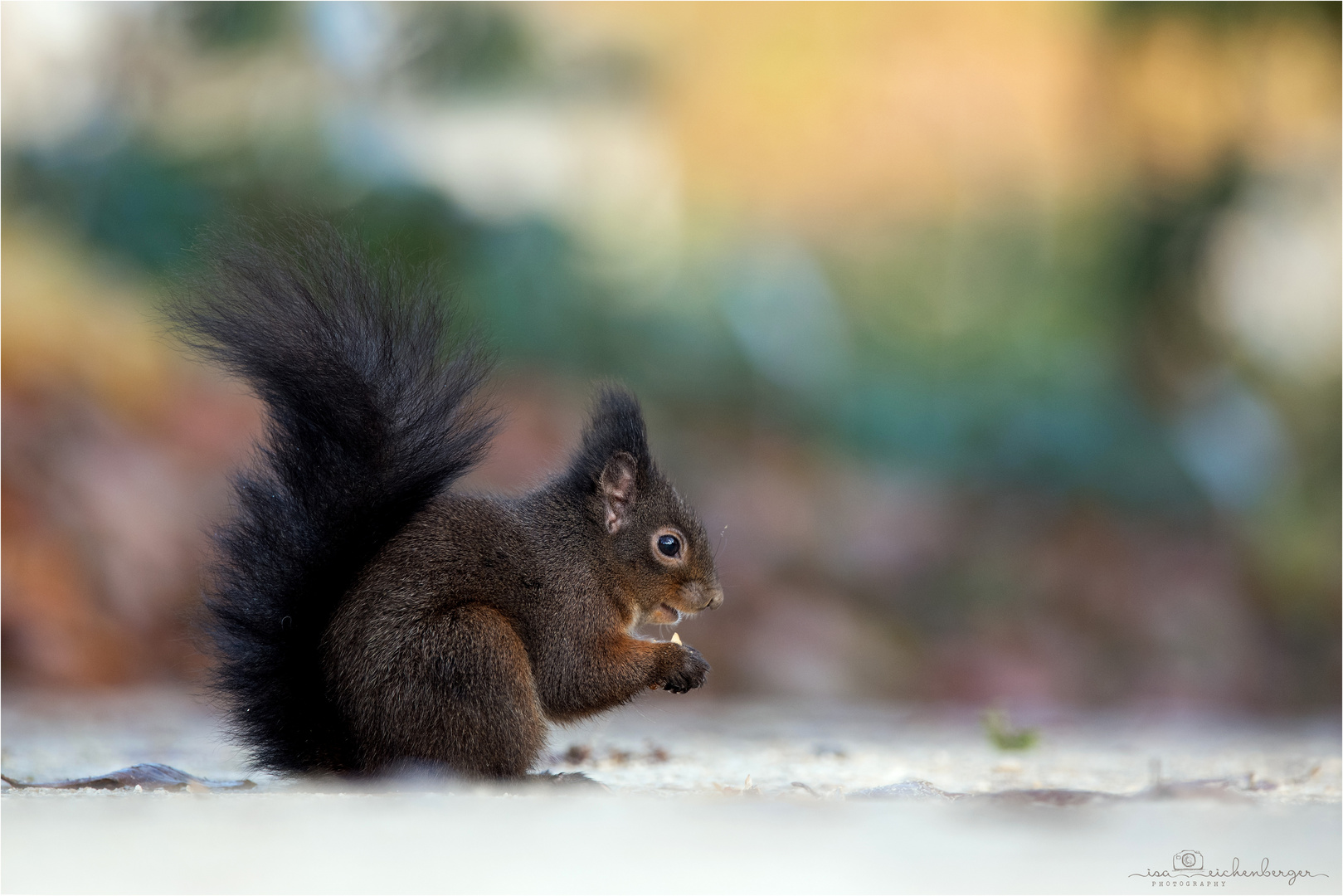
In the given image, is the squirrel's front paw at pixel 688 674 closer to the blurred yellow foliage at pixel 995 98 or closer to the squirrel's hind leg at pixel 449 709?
the squirrel's hind leg at pixel 449 709

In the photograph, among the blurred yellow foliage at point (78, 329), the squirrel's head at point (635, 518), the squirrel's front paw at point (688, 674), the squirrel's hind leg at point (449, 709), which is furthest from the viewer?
the blurred yellow foliage at point (78, 329)

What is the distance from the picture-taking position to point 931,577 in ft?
15.6

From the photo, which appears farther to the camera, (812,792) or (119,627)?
(119,627)

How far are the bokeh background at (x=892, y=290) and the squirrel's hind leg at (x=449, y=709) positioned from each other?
247 centimetres

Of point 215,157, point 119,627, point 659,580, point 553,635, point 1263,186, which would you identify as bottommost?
point 553,635

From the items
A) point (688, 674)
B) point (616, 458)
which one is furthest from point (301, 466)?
point (688, 674)

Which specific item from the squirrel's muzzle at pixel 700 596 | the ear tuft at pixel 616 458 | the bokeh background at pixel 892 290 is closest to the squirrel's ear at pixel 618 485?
the ear tuft at pixel 616 458

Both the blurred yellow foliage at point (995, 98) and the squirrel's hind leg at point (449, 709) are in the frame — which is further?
the blurred yellow foliage at point (995, 98)

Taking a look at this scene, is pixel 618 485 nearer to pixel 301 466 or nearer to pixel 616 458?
pixel 616 458

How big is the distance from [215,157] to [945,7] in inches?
105

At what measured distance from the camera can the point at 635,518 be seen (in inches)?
73.2

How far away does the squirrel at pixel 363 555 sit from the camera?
1.50 meters

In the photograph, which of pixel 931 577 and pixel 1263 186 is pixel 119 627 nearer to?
pixel 931 577

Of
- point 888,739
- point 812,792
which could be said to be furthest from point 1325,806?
point 888,739
